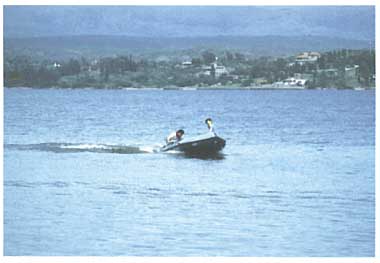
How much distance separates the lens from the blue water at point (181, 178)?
11625mm

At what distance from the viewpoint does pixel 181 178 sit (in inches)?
563

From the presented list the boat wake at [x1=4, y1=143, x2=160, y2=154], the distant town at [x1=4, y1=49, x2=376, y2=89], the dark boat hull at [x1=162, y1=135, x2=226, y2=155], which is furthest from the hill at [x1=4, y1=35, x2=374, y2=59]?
the dark boat hull at [x1=162, y1=135, x2=226, y2=155]

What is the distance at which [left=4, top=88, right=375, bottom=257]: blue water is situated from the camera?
11.6 m

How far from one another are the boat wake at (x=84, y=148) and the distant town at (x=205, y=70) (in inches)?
36.6

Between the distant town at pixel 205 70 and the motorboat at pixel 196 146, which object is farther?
the motorboat at pixel 196 146

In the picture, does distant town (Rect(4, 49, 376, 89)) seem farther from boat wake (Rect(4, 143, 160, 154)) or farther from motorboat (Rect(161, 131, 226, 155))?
motorboat (Rect(161, 131, 226, 155))

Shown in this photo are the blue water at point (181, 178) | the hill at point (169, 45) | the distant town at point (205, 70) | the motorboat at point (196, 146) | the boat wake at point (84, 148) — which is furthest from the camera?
the motorboat at point (196, 146)

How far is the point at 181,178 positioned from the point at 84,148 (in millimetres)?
1909

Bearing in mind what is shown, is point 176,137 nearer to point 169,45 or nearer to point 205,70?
point 205,70

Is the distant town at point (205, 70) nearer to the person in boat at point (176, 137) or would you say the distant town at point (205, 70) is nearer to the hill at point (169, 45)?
the hill at point (169, 45)

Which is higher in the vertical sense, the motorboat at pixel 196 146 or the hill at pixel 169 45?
the hill at pixel 169 45

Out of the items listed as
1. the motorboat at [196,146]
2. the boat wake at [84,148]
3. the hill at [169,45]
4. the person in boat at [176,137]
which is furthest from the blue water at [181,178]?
the hill at [169,45]

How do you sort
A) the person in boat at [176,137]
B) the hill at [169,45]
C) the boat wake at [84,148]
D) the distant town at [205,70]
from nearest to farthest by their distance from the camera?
the hill at [169,45], the distant town at [205,70], the boat wake at [84,148], the person in boat at [176,137]

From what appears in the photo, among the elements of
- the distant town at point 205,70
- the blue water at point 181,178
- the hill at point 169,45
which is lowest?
the blue water at point 181,178
